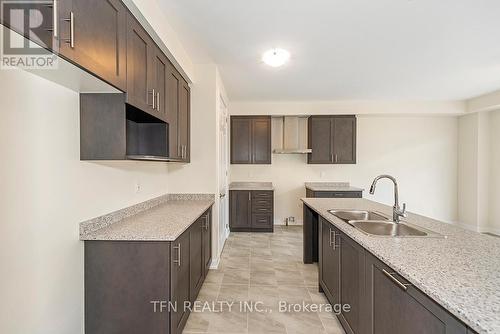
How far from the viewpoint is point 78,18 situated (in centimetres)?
117

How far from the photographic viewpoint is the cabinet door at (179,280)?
5.73 feet

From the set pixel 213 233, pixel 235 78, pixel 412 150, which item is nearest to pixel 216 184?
pixel 213 233

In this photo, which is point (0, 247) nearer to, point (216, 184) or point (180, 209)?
point (180, 209)

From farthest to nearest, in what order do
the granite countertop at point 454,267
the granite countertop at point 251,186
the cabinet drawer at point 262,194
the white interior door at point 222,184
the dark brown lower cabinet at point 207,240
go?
the granite countertop at point 251,186, the cabinet drawer at point 262,194, the white interior door at point 222,184, the dark brown lower cabinet at point 207,240, the granite countertop at point 454,267

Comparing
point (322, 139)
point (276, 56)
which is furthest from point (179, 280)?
point (322, 139)

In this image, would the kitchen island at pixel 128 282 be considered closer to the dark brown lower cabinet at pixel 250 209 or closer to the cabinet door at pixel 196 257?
the cabinet door at pixel 196 257

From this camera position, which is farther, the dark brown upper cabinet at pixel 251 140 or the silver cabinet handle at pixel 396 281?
the dark brown upper cabinet at pixel 251 140

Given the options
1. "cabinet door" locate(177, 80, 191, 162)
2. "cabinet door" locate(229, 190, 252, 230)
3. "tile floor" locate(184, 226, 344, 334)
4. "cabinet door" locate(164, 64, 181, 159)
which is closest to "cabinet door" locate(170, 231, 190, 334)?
"tile floor" locate(184, 226, 344, 334)

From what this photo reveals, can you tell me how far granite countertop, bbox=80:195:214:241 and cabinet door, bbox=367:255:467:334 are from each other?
1259 mm

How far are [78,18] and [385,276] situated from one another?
196 cm

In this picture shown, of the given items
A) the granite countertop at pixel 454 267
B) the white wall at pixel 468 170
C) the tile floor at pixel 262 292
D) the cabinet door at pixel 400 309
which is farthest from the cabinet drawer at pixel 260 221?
the white wall at pixel 468 170

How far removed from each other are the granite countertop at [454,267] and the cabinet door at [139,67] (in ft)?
5.69

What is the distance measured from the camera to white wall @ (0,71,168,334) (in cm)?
120

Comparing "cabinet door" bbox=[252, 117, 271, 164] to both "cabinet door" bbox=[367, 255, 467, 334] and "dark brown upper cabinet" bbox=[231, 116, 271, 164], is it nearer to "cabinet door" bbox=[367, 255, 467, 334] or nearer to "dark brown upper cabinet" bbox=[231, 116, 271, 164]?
"dark brown upper cabinet" bbox=[231, 116, 271, 164]
